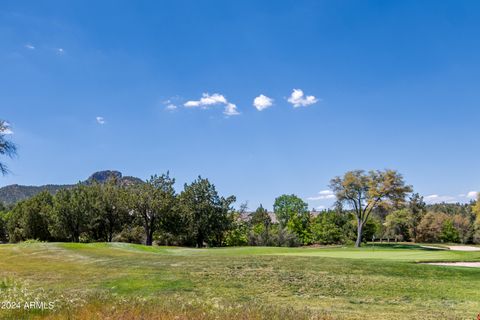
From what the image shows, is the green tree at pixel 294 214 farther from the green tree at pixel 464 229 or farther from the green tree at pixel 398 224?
the green tree at pixel 464 229

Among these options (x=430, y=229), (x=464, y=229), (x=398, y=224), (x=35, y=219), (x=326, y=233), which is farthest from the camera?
(x=464, y=229)

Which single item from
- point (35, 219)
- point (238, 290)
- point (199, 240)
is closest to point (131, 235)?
point (199, 240)

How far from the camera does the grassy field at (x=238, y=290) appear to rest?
7.80 meters

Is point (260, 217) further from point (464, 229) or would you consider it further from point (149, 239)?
point (464, 229)

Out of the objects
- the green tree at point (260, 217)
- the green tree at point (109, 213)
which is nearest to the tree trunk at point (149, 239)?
the green tree at point (109, 213)

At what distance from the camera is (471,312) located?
11211mm

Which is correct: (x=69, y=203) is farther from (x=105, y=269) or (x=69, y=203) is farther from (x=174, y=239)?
(x=105, y=269)

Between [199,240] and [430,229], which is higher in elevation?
[430,229]

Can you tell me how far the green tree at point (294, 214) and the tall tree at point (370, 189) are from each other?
19556mm

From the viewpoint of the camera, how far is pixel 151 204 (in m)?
64.2

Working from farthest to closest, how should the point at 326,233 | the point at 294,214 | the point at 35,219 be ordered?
the point at 294,214 → the point at 326,233 → the point at 35,219

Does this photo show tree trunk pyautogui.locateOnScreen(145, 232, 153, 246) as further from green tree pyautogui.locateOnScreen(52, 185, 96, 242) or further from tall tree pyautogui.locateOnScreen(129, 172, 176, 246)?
green tree pyautogui.locateOnScreen(52, 185, 96, 242)

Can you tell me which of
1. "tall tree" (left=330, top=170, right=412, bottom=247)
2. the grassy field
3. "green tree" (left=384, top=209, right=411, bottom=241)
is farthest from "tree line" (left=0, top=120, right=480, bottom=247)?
the grassy field

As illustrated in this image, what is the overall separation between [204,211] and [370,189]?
84.1 ft
